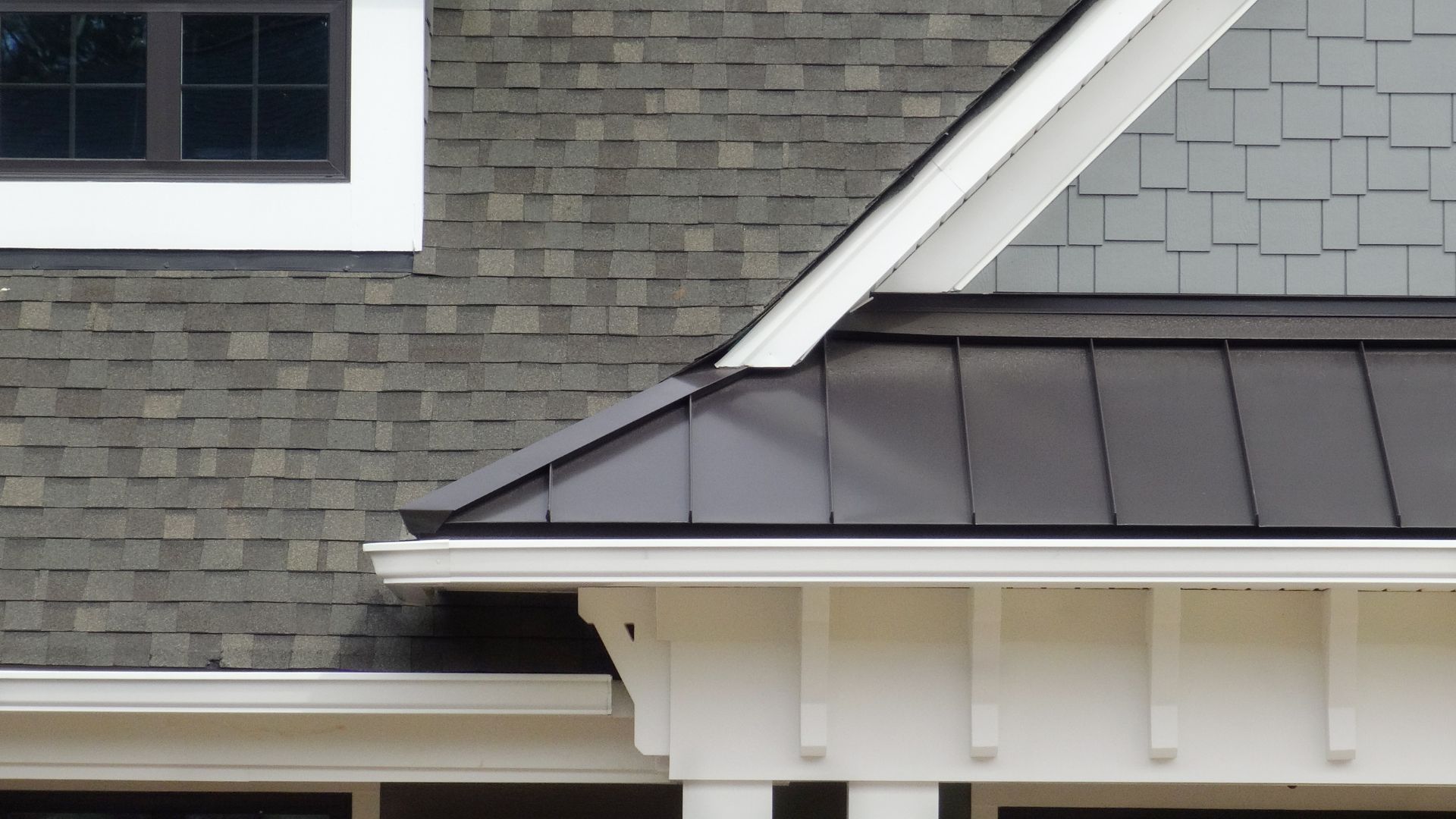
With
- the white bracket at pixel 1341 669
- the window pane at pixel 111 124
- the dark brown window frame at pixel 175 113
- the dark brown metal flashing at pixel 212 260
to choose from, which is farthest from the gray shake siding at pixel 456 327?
the white bracket at pixel 1341 669

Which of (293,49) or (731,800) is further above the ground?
(293,49)

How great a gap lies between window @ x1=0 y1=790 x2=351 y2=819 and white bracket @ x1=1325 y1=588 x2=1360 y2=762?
296 cm

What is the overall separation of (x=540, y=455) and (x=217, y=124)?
2017 mm

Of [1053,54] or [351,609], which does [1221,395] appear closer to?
[1053,54]

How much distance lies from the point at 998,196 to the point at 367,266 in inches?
79.9

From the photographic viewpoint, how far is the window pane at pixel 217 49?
4410 millimetres

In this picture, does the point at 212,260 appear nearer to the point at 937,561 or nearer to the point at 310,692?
the point at 310,692

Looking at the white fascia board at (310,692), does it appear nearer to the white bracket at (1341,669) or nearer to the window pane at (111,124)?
the window pane at (111,124)

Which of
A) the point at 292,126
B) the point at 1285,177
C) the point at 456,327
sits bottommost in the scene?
the point at 456,327

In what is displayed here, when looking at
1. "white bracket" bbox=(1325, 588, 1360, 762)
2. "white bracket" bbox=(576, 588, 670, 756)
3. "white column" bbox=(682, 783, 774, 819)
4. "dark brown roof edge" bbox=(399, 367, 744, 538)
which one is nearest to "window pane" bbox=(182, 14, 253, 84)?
"dark brown roof edge" bbox=(399, 367, 744, 538)

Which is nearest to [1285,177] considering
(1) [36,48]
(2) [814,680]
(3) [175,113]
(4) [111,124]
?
(2) [814,680]

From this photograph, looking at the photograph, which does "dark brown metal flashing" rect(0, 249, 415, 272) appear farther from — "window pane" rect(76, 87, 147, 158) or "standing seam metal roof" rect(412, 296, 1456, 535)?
"standing seam metal roof" rect(412, 296, 1456, 535)

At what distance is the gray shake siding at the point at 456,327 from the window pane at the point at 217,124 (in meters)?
0.46

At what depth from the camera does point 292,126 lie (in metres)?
4.39
